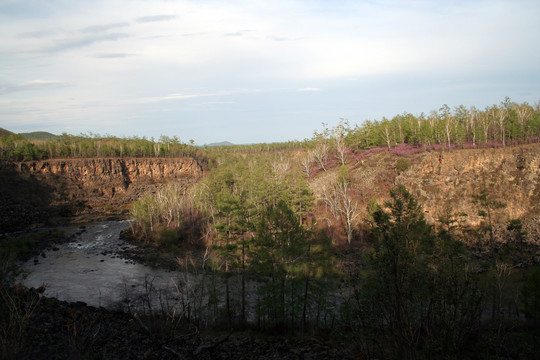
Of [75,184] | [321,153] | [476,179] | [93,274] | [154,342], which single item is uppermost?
[321,153]

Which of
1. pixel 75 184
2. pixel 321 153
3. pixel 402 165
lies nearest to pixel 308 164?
pixel 321 153

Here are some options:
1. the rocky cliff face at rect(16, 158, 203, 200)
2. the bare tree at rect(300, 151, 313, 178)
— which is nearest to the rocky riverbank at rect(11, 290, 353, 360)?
the bare tree at rect(300, 151, 313, 178)

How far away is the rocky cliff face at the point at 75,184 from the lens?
2655 inches

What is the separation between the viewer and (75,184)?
84750 mm

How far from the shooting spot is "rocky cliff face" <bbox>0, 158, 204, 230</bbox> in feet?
221

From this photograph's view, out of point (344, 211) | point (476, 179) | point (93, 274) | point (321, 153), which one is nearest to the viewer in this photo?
point (93, 274)

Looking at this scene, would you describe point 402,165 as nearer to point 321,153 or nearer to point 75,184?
point 321,153

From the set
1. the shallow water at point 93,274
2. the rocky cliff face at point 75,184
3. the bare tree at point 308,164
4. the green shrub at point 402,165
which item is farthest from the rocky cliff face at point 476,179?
the rocky cliff face at point 75,184

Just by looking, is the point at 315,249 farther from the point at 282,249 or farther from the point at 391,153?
the point at 391,153

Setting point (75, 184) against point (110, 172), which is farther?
point (110, 172)

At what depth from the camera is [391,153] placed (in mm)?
60281

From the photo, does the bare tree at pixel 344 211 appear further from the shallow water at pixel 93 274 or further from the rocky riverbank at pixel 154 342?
the rocky riverbank at pixel 154 342

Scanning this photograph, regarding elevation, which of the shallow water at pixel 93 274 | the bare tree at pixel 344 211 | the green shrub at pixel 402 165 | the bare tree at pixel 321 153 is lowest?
the shallow water at pixel 93 274

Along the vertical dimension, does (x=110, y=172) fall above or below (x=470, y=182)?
above
